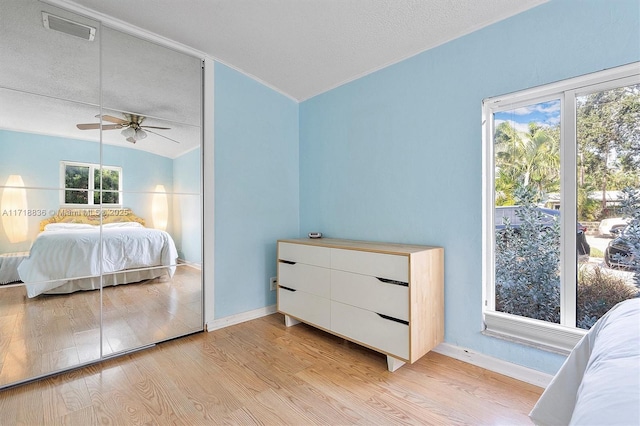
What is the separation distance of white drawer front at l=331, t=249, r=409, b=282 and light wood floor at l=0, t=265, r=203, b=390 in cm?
125

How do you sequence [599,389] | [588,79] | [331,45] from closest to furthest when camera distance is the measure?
1. [599,389]
2. [588,79]
3. [331,45]

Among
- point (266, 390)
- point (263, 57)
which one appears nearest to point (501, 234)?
point (266, 390)

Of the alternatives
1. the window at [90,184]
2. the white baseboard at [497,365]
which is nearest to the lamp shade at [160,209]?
the window at [90,184]

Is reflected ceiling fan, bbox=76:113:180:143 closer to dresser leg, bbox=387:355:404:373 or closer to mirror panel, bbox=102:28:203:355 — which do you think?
mirror panel, bbox=102:28:203:355

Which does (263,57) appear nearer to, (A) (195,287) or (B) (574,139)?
(A) (195,287)

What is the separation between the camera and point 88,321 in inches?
75.2

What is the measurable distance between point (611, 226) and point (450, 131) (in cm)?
102

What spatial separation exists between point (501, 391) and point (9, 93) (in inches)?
128

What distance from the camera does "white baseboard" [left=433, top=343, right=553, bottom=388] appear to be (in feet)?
5.31

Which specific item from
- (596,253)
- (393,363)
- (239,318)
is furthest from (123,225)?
(596,253)

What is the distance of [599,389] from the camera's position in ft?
1.90

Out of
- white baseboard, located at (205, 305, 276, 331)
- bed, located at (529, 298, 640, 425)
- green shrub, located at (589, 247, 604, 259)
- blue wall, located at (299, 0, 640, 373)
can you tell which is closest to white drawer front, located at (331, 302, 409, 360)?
blue wall, located at (299, 0, 640, 373)

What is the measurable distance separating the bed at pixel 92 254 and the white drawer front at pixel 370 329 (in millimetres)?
1398

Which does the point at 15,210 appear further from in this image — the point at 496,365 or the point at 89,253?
the point at 496,365
